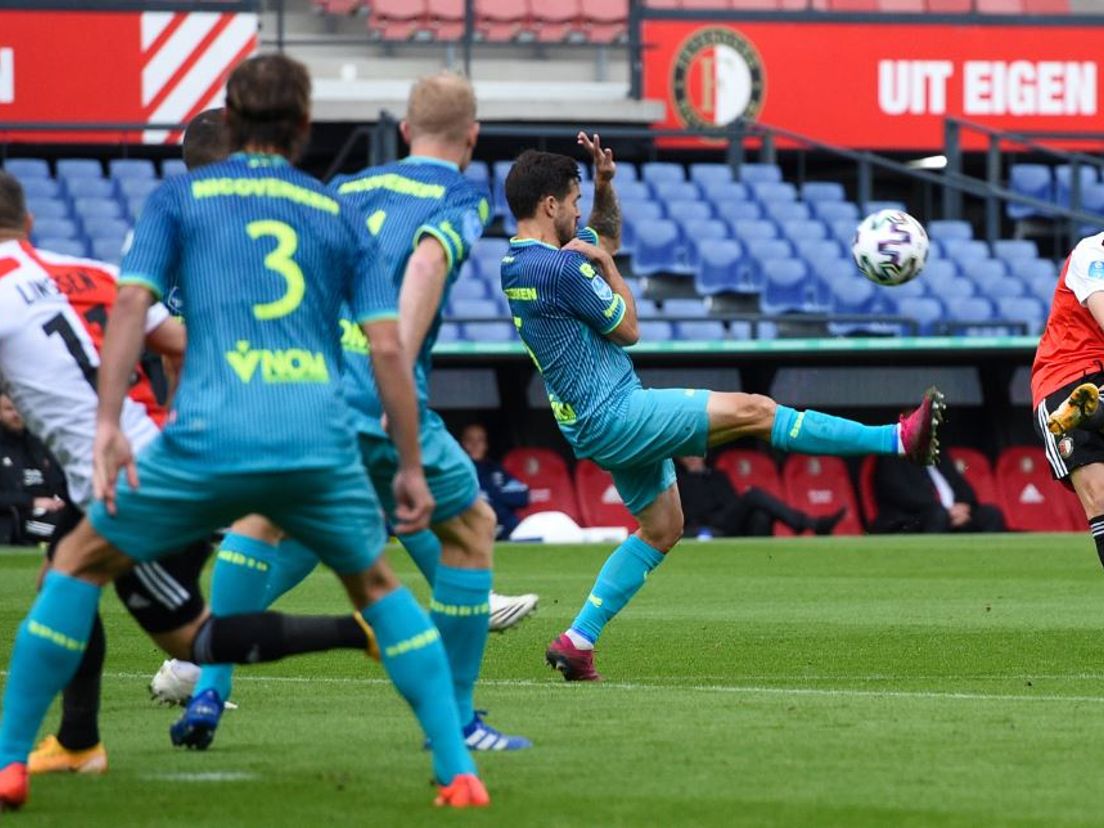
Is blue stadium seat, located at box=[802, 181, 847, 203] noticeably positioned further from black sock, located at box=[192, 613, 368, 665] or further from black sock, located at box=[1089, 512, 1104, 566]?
black sock, located at box=[192, 613, 368, 665]

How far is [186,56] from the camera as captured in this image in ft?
81.0

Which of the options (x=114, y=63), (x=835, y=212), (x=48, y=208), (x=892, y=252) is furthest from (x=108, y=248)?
(x=892, y=252)

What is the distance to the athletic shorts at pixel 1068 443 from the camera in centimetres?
944

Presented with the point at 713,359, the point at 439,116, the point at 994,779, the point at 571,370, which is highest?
the point at 439,116

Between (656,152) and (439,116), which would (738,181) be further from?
(439,116)

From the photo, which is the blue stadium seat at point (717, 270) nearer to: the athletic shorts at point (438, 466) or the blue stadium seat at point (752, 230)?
the blue stadium seat at point (752, 230)

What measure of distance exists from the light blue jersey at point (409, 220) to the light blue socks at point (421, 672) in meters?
1.09

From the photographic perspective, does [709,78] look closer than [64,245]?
No

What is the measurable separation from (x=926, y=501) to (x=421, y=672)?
16.4m

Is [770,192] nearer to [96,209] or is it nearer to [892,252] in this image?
[96,209]

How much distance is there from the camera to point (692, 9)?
26750 mm

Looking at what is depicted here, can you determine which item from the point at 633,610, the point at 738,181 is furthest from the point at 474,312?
the point at 633,610

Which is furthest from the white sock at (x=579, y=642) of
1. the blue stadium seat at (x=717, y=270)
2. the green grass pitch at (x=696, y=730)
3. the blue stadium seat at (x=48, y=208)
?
the blue stadium seat at (x=717, y=270)

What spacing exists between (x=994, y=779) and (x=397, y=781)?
1.57 meters
